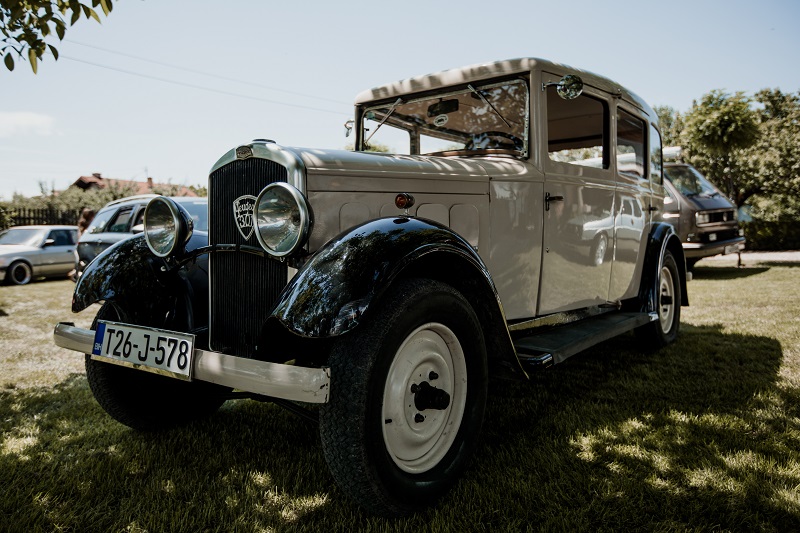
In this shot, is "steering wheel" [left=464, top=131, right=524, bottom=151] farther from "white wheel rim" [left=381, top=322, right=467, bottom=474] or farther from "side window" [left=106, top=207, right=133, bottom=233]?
"side window" [left=106, top=207, right=133, bottom=233]

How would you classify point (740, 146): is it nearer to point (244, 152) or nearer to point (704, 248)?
point (704, 248)

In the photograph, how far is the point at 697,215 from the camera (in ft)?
31.3

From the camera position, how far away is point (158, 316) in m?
2.60

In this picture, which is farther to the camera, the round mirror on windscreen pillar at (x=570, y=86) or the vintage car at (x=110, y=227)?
the vintage car at (x=110, y=227)

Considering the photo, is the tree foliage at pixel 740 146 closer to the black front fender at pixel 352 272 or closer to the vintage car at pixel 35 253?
the black front fender at pixel 352 272

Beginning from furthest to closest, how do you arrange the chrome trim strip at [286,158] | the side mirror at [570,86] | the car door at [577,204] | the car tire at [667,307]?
the car tire at [667,307] < the car door at [577,204] < the side mirror at [570,86] < the chrome trim strip at [286,158]

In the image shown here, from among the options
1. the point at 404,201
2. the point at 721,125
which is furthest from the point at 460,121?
the point at 721,125

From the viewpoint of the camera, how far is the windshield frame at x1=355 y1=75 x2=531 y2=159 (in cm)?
300

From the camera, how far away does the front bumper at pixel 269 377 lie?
171 cm

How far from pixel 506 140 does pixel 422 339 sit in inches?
61.1

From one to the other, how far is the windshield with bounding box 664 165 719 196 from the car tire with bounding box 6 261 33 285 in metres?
13.5

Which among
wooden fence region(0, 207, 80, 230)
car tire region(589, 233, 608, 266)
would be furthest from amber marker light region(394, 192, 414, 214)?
wooden fence region(0, 207, 80, 230)

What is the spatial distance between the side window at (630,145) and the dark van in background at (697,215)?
5604 millimetres

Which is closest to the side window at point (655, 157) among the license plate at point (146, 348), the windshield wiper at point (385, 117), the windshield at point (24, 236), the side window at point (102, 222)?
the windshield wiper at point (385, 117)
